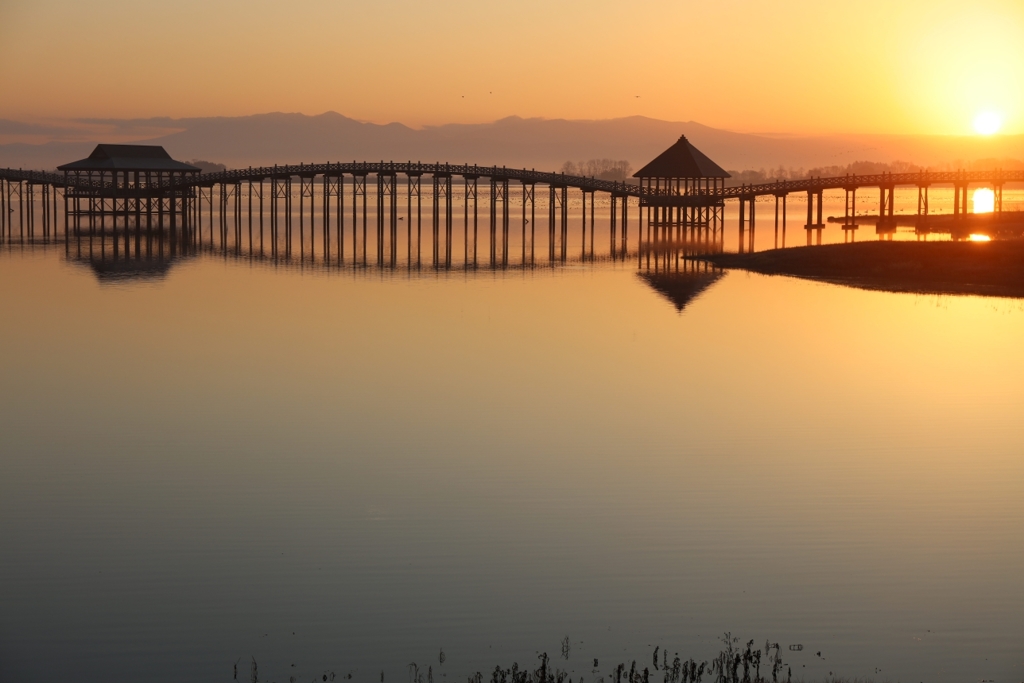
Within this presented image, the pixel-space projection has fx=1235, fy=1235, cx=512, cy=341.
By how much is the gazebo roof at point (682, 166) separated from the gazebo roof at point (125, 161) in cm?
3723

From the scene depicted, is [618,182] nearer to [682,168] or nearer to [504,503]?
[682,168]

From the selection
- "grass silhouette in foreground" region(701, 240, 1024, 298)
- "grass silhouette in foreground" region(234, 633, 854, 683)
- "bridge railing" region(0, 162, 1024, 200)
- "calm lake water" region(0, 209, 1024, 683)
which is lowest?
"grass silhouette in foreground" region(234, 633, 854, 683)

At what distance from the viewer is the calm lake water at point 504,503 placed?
11891 millimetres

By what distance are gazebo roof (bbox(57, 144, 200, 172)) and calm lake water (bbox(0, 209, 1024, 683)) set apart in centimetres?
6741

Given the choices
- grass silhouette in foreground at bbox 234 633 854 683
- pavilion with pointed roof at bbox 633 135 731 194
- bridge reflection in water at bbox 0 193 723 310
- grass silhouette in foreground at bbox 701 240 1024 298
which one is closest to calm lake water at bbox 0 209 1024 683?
grass silhouette in foreground at bbox 234 633 854 683

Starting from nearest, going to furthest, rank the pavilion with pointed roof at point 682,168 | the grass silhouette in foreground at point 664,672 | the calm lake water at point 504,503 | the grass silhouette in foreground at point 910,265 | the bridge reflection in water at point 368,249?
the grass silhouette in foreground at point 664,672
the calm lake water at point 504,503
the grass silhouette in foreground at point 910,265
the bridge reflection in water at point 368,249
the pavilion with pointed roof at point 682,168

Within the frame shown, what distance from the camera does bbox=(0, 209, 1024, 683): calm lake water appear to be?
11.9 m

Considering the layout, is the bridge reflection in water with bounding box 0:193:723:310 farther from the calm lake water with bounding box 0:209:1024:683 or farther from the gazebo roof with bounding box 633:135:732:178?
the calm lake water with bounding box 0:209:1024:683

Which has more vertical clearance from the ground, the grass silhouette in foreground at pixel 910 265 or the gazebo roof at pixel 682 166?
the gazebo roof at pixel 682 166

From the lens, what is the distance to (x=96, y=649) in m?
11.6

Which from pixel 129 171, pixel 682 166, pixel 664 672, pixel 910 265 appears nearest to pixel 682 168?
pixel 682 166

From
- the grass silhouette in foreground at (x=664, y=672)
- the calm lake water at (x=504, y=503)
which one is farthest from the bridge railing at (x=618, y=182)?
the grass silhouette in foreground at (x=664, y=672)

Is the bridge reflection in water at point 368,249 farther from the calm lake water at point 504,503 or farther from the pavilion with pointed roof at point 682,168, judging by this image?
the calm lake water at point 504,503

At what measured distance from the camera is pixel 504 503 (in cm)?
1653
